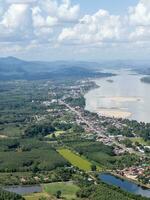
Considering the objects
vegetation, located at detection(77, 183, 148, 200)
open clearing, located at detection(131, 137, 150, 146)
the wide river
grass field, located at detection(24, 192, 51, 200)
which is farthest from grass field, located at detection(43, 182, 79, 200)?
the wide river

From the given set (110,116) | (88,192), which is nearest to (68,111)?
(110,116)

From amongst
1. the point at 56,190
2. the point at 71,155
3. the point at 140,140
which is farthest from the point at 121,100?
the point at 56,190

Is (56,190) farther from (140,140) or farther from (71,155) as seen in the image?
(140,140)

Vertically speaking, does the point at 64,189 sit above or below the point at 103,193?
below

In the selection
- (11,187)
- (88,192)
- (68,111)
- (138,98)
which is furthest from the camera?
(138,98)

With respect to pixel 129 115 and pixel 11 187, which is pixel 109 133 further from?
pixel 11 187

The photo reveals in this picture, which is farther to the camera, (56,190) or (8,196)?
(56,190)
